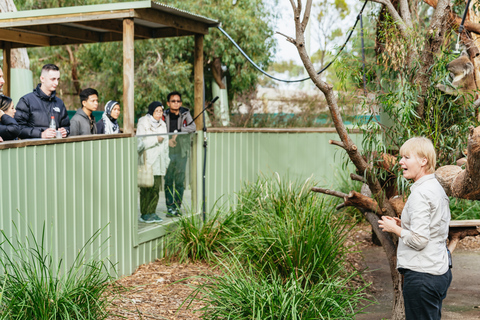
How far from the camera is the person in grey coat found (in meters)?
5.90

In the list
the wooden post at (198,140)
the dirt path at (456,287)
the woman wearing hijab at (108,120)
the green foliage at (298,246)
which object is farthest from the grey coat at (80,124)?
the dirt path at (456,287)

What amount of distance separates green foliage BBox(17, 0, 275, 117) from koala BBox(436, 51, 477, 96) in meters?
12.7

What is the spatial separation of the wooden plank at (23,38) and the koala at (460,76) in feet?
19.5

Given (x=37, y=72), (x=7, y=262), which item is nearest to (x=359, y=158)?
(x=7, y=262)

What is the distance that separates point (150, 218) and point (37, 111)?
5.89 ft

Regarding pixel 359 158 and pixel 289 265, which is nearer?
pixel 359 158

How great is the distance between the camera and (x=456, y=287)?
597cm

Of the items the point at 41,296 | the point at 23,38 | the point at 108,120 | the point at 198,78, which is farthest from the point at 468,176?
the point at 23,38

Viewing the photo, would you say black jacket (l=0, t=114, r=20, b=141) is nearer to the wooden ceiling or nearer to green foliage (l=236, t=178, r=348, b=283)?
the wooden ceiling

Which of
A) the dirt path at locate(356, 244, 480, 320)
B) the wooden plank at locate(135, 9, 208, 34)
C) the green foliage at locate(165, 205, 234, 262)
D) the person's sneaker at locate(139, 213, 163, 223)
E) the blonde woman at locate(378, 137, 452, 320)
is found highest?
the wooden plank at locate(135, 9, 208, 34)

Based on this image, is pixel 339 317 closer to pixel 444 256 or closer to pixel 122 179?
pixel 444 256

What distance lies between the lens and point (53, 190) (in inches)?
190

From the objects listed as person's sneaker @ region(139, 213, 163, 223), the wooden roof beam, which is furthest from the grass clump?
the wooden roof beam

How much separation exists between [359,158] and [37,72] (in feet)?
59.2
